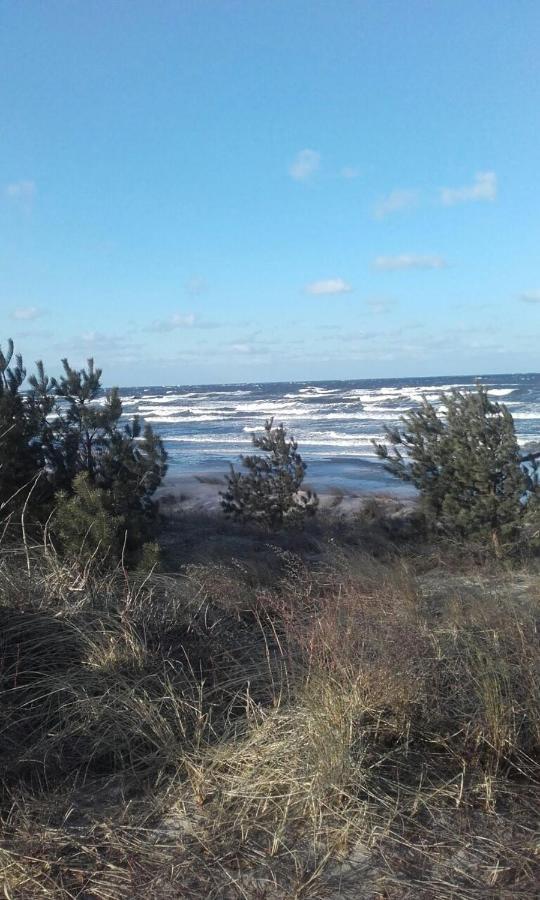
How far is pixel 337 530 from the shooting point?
16.3m

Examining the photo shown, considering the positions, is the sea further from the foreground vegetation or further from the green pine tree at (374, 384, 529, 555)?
the foreground vegetation

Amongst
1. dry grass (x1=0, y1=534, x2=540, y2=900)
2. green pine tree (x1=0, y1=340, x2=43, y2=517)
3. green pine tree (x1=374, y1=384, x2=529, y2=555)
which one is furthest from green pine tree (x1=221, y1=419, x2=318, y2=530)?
dry grass (x1=0, y1=534, x2=540, y2=900)

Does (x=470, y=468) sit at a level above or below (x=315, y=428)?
above

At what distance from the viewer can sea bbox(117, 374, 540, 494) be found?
2770 cm

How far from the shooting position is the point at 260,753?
9.84 ft

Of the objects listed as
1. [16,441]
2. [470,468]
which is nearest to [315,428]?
[470,468]

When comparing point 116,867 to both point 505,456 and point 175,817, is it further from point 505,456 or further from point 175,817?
point 505,456

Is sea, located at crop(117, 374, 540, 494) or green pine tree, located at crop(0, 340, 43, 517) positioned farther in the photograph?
sea, located at crop(117, 374, 540, 494)

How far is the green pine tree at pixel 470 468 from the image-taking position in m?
11.8

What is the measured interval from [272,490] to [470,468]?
18.0 ft

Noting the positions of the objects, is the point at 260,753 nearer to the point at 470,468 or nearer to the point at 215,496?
the point at 470,468

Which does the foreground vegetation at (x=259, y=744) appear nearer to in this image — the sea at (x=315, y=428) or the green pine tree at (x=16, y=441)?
the green pine tree at (x=16, y=441)

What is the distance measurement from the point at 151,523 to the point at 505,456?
5869mm

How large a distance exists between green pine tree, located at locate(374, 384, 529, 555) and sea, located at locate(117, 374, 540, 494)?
2.34ft
